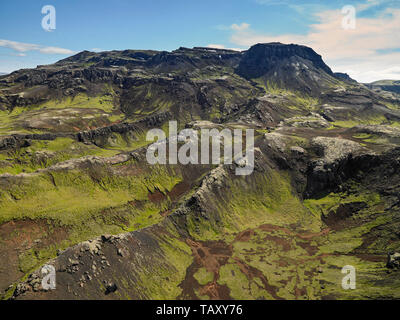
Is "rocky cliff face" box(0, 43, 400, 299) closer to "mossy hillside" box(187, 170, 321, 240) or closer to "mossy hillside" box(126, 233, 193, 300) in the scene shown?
"mossy hillside" box(126, 233, 193, 300)

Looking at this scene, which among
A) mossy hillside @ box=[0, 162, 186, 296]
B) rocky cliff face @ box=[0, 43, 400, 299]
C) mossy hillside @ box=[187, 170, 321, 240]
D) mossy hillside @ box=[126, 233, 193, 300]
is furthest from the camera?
mossy hillside @ box=[187, 170, 321, 240]

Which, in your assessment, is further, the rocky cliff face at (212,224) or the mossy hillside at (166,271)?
the mossy hillside at (166,271)

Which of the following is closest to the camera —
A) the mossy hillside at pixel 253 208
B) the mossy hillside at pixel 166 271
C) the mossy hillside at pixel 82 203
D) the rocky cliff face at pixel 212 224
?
the rocky cliff face at pixel 212 224

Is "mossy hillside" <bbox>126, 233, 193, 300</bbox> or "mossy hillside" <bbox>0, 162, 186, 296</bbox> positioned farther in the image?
"mossy hillside" <bbox>0, 162, 186, 296</bbox>

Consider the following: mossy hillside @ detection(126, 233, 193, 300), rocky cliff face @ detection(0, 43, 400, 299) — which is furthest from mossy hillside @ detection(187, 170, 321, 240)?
mossy hillside @ detection(126, 233, 193, 300)

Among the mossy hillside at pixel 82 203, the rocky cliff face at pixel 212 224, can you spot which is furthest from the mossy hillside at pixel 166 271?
the mossy hillside at pixel 82 203

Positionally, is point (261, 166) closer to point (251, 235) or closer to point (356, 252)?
point (251, 235)

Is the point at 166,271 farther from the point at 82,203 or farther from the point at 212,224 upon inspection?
the point at 82,203

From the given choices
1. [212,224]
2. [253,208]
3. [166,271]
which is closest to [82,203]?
[166,271]

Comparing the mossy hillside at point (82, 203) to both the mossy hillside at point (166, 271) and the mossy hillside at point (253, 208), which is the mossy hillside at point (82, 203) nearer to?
the mossy hillside at point (166, 271)

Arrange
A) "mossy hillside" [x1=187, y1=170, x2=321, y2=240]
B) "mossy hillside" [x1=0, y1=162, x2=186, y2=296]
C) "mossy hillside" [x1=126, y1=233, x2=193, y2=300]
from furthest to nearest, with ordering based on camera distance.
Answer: "mossy hillside" [x1=187, y1=170, x2=321, y2=240] → "mossy hillside" [x1=0, y1=162, x2=186, y2=296] → "mossy hillside" [x1=126, y1=233, x2=193, y2=300]

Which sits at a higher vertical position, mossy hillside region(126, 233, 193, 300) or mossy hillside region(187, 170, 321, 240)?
mossy hillside region(187, 170, 321, 240)
